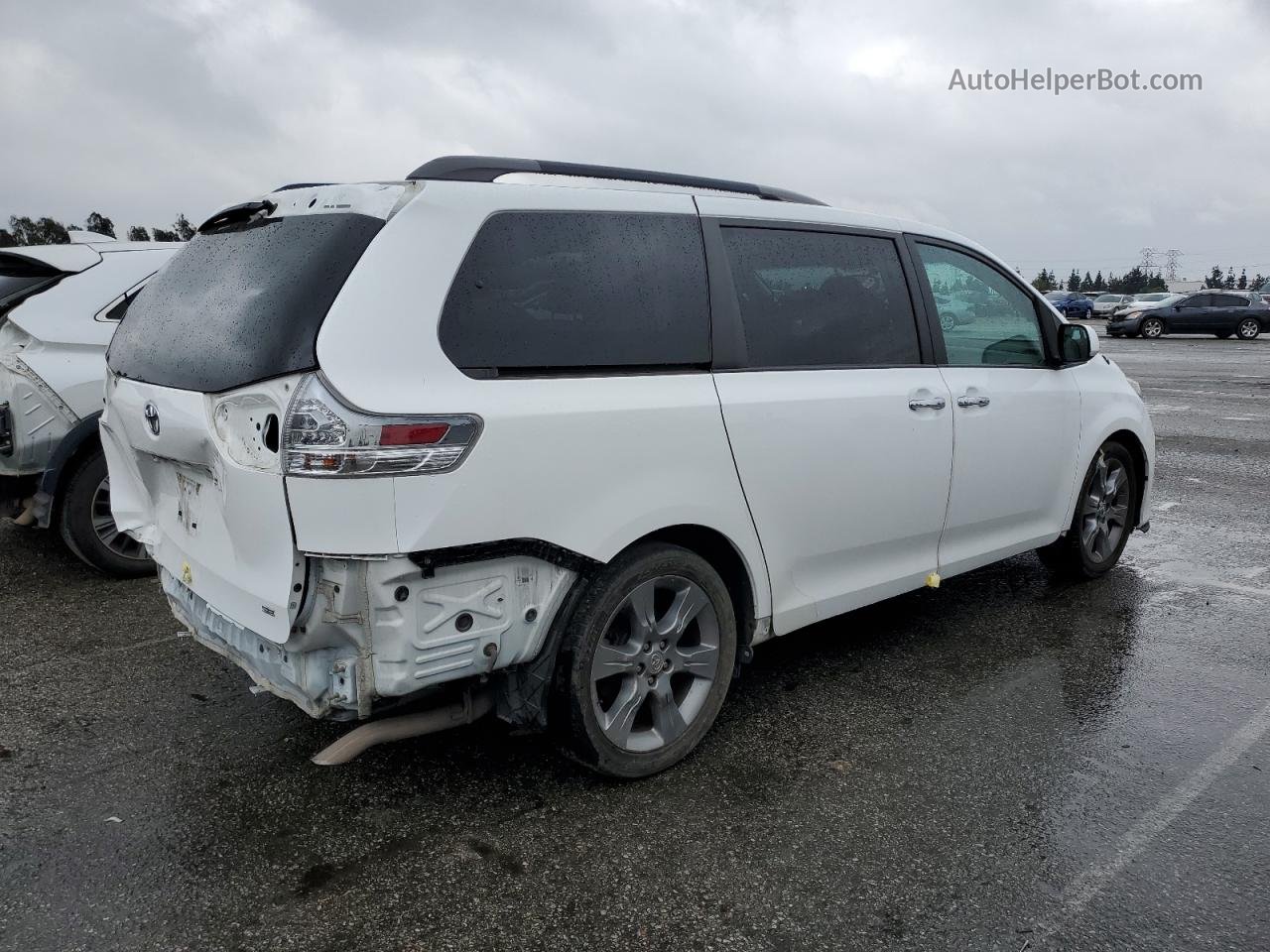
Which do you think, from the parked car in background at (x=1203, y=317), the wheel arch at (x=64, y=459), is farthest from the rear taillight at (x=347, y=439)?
the parked car in background at (x=1203, y=317)

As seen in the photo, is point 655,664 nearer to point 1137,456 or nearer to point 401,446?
point 401,446

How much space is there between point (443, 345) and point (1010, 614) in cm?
341

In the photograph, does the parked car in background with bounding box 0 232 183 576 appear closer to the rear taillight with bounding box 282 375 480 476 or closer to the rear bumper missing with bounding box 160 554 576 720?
the rear bumper missing with bounding box 160 554 576 720

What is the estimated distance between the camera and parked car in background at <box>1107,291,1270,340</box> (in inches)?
1299

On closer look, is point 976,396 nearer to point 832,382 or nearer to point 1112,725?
point 832,382

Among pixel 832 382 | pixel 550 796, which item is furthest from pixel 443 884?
pixel 832 382

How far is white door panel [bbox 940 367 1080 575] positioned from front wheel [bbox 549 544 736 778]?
1385 mm

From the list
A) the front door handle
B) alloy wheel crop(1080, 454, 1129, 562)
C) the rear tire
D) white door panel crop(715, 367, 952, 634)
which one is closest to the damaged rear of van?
white door panel crop(715, 367, 952, 634)

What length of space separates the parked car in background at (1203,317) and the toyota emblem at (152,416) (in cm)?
3622

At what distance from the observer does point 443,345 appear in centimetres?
263

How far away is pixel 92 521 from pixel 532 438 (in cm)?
370

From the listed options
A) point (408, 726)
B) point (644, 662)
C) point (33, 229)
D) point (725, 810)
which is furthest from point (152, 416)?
point (33, 229)

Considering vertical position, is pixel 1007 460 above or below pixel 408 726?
above

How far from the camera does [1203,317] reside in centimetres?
3347
